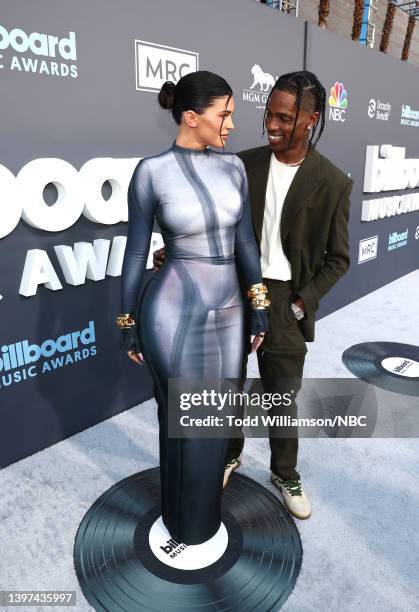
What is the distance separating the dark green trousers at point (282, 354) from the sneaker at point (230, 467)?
31 cm

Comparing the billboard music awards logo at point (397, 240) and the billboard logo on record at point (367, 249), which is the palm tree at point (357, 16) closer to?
the billboard music awards logo at point (397, 240)

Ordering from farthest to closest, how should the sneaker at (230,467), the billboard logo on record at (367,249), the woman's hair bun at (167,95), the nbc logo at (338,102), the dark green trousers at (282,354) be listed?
the billboard logo on record at (367,249) → the nbc logo at (338,102) → the sneaker at (230,467) → the dark green trousers at (282,354) → the woman's hair bun at (167,95)

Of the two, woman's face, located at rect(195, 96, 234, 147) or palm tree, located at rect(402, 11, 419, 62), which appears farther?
palm tree, located at rect(402, 11, 419, 62)

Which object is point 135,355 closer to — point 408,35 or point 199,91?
point 199,91

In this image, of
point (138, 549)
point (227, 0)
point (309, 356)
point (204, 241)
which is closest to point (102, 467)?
point (138, 549)

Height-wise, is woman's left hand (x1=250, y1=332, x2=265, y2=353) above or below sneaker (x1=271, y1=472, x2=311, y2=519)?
above

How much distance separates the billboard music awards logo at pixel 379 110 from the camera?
470cm

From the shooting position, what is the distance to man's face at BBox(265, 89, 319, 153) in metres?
1.72

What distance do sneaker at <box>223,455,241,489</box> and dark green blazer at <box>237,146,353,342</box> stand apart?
861 mm

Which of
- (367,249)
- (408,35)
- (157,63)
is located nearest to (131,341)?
(157,63)

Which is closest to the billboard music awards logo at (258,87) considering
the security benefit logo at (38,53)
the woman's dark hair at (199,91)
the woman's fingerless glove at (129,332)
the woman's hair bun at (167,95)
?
the security benefit logo at (38,53)

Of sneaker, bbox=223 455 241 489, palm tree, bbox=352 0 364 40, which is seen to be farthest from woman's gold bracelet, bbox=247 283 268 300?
palm tree, bbox=352 0 364 40

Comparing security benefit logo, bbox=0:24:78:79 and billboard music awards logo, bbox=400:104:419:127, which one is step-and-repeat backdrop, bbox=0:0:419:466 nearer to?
security benefit logo, bbox=0:24:78:79

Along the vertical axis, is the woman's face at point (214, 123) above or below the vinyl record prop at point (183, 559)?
above
